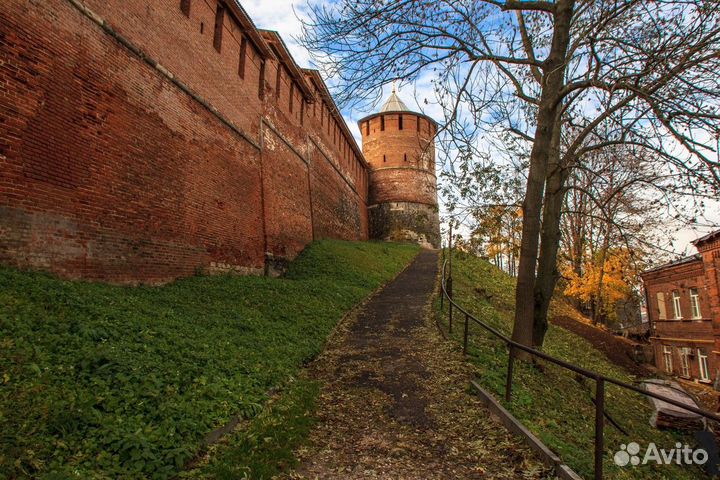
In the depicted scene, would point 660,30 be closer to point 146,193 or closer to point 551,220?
point 551,220

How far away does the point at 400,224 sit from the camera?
32.2 metres

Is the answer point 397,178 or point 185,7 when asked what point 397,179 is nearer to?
point 397,178

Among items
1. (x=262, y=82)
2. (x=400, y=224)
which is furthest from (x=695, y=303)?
(x=262, y=82)

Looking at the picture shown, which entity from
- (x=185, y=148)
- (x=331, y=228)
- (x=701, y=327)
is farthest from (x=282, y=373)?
(x=701, y=327)

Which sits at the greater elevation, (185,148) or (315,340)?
(185,148)

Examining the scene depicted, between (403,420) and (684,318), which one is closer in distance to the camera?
(403,420)

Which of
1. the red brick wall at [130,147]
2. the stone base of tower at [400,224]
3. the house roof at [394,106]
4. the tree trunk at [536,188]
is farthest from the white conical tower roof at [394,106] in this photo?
the tree trunk at [536,188]

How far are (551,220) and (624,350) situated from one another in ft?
33.8

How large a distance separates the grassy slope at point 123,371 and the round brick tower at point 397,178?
24813 mm

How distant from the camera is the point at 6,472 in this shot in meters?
2.62

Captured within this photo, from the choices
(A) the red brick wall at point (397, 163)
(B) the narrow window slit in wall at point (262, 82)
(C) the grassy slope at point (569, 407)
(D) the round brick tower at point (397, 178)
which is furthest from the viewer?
(A) the red brick wall at point (397, 163)

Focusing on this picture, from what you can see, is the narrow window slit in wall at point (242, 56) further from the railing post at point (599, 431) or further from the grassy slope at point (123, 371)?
the railing post at point (599, 431)

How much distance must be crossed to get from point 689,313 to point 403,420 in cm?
1930

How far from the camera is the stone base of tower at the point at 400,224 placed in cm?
3192
